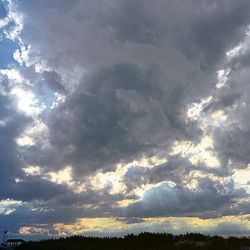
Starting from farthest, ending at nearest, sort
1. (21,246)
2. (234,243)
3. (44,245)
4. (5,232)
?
(5,232), (21,246), (44,245), (234,243)

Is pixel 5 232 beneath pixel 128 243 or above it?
above

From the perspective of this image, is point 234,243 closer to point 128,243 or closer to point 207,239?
point 207,239

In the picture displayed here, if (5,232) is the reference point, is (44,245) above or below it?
below

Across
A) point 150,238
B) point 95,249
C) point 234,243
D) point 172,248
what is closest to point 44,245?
point 95,249

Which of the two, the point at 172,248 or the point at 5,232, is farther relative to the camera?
the point at 5,232

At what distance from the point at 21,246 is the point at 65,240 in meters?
8.84

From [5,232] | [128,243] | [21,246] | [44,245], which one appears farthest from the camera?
[5,232]

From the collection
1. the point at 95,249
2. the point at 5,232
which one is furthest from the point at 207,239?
the point at 5,232

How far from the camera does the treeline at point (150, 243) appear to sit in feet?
196

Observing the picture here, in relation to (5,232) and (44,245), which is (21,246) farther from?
(5,232)

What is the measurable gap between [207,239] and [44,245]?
89.8 feet

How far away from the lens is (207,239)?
6309 cm

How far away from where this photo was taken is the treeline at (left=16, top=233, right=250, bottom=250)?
59.6 m

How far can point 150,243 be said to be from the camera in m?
66.2
